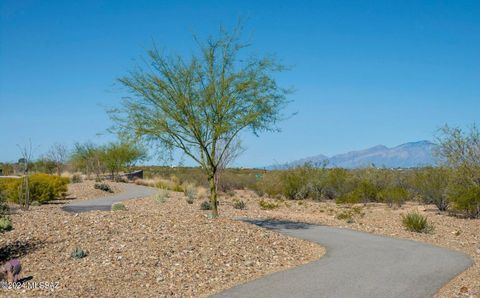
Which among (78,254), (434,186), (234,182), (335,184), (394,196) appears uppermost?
(234,182)

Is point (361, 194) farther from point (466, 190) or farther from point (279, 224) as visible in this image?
point (279, 224)

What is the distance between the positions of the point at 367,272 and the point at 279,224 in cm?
928

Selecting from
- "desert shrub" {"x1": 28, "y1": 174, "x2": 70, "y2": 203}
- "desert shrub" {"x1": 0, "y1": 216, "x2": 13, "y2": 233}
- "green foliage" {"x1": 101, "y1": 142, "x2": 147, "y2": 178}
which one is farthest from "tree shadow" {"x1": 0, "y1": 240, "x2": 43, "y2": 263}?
"green foliage" {"x1": 101, "y1": 142, "x2": 147, "y2": 178}

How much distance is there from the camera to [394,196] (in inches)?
1233

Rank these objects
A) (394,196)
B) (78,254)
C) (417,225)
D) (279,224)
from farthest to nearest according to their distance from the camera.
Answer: (394,196) → (279,224) → (417,225) → (78,254)

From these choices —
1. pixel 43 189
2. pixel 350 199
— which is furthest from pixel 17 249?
pixel 350 199

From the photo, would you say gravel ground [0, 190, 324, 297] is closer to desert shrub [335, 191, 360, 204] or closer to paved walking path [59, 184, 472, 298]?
paved walking path [59, 184, 472, 298]

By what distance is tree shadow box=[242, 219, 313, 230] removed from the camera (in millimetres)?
20016

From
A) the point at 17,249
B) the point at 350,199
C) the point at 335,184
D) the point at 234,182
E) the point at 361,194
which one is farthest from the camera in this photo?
the point at 234,182

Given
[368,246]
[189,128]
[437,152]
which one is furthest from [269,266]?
[437,152]

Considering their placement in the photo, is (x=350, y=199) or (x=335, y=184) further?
(x=335, y=184)

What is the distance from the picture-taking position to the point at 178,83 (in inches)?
703

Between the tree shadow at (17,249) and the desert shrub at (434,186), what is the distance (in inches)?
838

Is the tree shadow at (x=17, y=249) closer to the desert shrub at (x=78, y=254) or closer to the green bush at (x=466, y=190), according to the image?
the desert shrub at (x=78, y=254)
